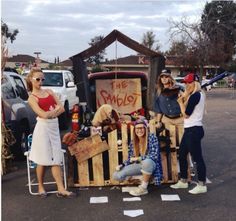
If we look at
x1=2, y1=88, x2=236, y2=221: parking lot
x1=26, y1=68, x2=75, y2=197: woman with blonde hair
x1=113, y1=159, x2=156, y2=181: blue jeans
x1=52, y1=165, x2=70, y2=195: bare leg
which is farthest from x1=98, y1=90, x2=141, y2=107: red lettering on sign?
x1=52, y1=165, x2=70, y2=195: bare leg

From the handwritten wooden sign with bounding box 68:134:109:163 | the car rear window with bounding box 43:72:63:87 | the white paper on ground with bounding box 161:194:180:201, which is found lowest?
the white paper on ground with bounding box 161:194:180:201

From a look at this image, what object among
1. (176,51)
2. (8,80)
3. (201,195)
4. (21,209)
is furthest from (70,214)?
(176,51)

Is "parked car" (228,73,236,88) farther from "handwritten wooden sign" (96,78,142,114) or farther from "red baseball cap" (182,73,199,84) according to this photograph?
"red baseball cap" (182,73,199,84)

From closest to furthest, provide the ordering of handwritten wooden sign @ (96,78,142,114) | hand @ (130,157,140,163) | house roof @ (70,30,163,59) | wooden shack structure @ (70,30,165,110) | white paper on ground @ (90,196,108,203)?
white paper on ground @ (90,196,108,203), hand @ (130,157,140,163), house roof @ (70,30,163,59), wooden shack structure @ (70,30,165,110), handwritten wooden sign @ (96,78,142,114)

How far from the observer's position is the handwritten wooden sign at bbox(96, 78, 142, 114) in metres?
9.10

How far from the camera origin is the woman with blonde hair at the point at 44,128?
19.2 feet

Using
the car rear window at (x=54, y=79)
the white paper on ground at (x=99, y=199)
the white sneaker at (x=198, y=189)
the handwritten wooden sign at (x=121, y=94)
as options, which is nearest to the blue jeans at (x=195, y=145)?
the white sneaker at (x=198, y=189)

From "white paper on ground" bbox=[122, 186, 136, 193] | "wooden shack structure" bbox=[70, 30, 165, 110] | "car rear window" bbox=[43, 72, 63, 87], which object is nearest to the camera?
"white paper on ground" bbox=[122, 186, 136, 193]

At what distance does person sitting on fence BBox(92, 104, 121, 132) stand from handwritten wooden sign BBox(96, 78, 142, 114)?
6.00 feet

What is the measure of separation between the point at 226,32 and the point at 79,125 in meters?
47.7

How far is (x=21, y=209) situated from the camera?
548 centimetres

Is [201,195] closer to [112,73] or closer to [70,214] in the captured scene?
[70,214]

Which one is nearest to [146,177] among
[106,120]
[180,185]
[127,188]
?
[127,188]

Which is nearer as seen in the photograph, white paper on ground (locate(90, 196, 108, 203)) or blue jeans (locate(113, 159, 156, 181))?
white paper on ground (locate(90, 196, 108, 203))
